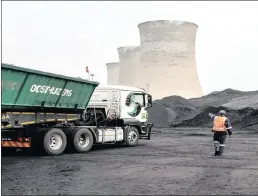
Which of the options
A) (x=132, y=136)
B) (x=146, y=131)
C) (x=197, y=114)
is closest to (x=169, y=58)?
(x=197, y=114)

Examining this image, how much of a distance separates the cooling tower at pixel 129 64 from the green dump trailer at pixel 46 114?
141 feet

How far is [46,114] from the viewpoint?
11.2 metres

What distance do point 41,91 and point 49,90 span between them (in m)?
0.30

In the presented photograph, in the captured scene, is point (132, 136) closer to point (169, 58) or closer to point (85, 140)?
point (85, 140)

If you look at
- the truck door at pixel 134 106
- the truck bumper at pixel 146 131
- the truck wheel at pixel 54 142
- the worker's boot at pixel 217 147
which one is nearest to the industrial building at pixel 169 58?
the truck bumper at pixel 146 131

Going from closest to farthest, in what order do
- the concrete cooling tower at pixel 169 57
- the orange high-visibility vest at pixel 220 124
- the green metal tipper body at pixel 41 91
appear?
the green metal tipper body at pixel 41 91
the orange high-visibility vest at pixel 220 124
the concrete cooling tower at pixel 169 57

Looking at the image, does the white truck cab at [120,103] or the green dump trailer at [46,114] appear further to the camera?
the white truck cab at [120,103]

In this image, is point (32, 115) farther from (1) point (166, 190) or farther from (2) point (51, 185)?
(1) point (166, 190)

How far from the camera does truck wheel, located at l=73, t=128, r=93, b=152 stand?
11.6 m

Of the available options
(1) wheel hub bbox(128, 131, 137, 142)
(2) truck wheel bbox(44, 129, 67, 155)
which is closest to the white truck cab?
(1) wheel hub bbox(128, 131, 137, 142)

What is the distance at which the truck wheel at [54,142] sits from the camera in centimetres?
1072

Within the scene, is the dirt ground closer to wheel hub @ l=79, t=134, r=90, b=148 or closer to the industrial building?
wheel hub @ l=79, t=134, r=90, b=148

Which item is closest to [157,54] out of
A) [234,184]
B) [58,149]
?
[58,149]

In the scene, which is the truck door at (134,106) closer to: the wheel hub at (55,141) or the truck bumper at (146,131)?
the truck bumper at (146,131)
